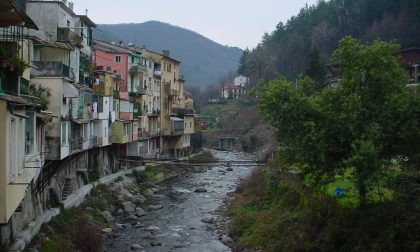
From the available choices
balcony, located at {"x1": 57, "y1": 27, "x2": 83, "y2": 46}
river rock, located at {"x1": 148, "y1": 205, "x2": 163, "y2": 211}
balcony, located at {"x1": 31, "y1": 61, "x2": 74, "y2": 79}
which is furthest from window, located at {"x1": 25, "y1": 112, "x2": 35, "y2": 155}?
river rock, located at {"x1": 148, "y1": 205, "x2": 163, "y2": 211}

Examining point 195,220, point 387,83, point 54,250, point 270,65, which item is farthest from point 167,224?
point 270,65

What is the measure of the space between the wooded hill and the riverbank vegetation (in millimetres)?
37114

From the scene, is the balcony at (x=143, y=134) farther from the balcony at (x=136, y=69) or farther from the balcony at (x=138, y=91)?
the balcony at (x=136, y=69)

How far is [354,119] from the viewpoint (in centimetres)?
1645

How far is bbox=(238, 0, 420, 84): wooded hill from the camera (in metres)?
63.5

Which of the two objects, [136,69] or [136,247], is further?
[136,69]

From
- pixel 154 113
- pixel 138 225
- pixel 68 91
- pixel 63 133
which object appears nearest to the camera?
pixel 68 91

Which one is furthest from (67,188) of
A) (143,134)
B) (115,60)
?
(143,134)

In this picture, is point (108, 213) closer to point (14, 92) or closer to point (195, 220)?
point (195, 220)

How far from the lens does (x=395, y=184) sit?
56.2ft

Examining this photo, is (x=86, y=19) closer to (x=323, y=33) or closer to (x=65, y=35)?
(x=65, y=35)

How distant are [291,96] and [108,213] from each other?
1765 cm

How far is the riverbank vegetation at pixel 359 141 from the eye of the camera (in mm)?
15719

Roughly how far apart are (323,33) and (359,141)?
6916cm
